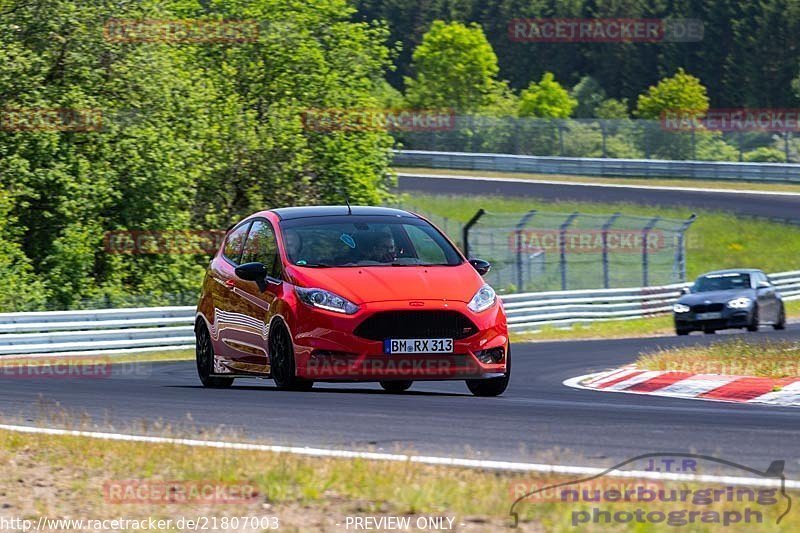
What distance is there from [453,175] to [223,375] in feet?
160

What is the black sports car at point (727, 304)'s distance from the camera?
83.3ft

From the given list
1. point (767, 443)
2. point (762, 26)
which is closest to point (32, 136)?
point (767, 443)

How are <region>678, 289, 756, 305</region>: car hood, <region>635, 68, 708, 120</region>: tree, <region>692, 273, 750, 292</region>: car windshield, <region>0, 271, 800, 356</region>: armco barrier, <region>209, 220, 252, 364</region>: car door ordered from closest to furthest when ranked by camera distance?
<region>209, 220, 252, 364</region>: car door → <region>0, 271, 800, 356</region>: armco barrier → <region>678, 289, 756, 305</region>: car hood → <region>692, 273, 750, 292</region>: car windshield → <region>635, 68, 708, 120</region>: tree

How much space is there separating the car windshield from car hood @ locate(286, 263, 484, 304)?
15606 mm

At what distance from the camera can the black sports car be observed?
83.3 feet

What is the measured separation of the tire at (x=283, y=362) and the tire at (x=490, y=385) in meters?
1.41

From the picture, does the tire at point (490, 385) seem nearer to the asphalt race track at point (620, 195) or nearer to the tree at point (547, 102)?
the asphalt race track at point (620, 195)

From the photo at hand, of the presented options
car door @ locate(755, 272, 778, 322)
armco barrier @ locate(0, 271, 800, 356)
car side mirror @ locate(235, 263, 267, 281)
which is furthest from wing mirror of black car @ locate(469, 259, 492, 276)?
car door @ locate(755, 272, 778, 322)

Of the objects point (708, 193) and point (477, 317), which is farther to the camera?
point (708, 193)

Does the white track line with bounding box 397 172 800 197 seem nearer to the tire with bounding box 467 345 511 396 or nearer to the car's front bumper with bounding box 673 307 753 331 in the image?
the car's front bumper with bounding box 673 307 753 331

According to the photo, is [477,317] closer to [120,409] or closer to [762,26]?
[120,409]

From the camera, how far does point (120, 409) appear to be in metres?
10.4

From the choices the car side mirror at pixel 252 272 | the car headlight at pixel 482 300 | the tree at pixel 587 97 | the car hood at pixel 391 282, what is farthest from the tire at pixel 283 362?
the tree at pixel 587 97

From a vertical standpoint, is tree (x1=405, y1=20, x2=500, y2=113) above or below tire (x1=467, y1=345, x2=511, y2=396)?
below
